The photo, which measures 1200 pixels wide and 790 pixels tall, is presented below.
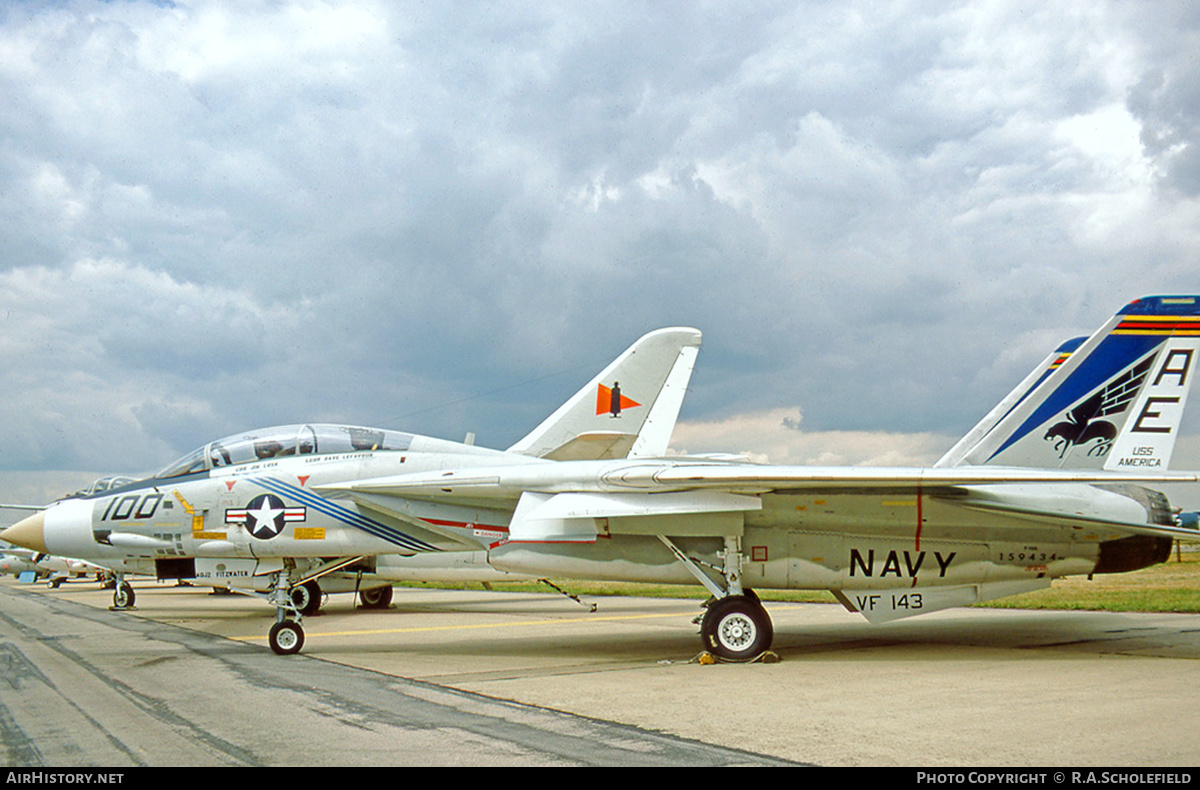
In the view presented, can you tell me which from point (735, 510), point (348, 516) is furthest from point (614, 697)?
point (348, 516)

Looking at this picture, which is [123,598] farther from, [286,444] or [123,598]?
[286,444]

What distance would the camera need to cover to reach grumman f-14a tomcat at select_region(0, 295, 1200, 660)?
9531mm

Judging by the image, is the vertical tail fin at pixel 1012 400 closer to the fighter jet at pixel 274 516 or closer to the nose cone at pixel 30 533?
the fighter jet at pixel 274 516

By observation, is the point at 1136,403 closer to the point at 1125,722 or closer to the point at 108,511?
the point at 1125,722

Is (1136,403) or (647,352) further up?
(647,352)

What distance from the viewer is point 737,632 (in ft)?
31.0

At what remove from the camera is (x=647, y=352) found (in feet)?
51.4

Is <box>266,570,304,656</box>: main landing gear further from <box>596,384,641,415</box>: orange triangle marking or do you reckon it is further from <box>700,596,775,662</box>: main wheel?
<box>596,384,641,415</box>: orange triangle marking

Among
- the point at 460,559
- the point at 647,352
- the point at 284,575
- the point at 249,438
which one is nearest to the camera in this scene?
the point at 284,575

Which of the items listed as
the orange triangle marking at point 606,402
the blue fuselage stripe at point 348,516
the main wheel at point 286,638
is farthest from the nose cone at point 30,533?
the orange triangle marking at point 606,402

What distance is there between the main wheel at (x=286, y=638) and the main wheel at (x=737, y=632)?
501 cm

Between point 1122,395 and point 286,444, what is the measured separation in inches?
422
